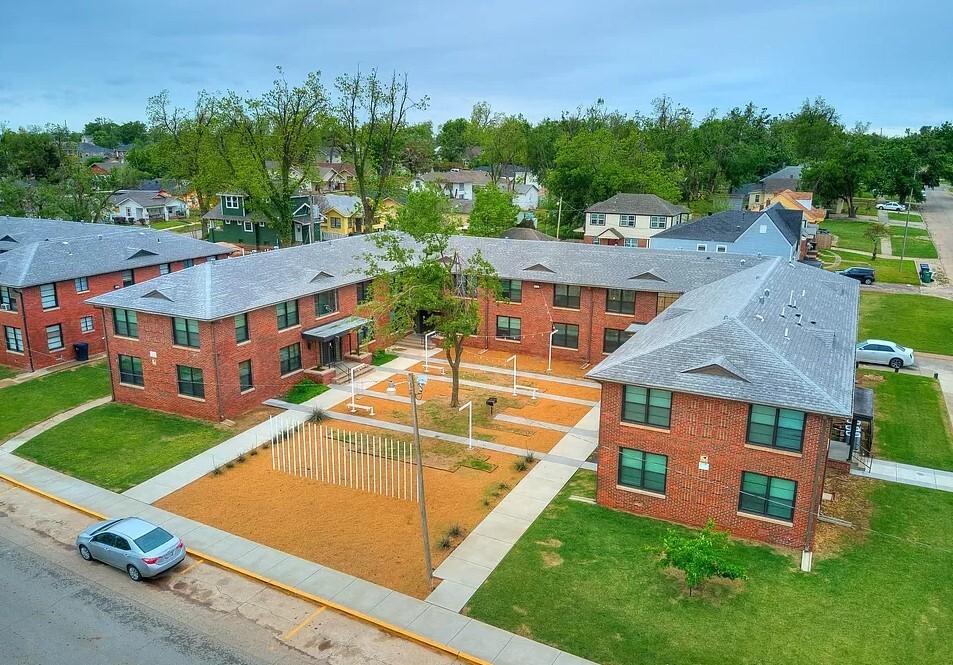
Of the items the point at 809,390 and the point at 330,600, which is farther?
the point at 809,390

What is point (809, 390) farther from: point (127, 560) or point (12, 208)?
point (12, 208)

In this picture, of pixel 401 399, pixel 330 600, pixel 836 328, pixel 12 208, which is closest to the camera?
pixel 330 600

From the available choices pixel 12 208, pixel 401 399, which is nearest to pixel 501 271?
pixel 401 399

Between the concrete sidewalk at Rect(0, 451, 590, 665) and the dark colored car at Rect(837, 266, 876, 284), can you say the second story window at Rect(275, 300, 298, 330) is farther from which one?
the dark colored car at Rect(837, 266, 876, 284)

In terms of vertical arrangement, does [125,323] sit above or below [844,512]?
above

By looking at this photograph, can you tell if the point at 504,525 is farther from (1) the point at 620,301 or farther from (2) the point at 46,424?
(2) the point at 46,424

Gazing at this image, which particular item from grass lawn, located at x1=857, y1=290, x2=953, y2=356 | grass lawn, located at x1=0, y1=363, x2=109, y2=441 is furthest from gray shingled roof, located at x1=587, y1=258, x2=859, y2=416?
grass lawn, located at x1=0, y1=363, x2=109, y2=441

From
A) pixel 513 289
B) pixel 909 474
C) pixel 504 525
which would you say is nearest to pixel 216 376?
pixel 504 525
